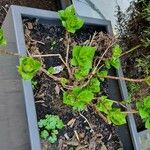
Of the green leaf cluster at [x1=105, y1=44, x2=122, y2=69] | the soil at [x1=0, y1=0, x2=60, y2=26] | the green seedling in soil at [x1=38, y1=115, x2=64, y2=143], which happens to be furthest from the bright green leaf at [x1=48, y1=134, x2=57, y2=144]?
the soil at [x1=0, y1=0, x2=60, y2=26]

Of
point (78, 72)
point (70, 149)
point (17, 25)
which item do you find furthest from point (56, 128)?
point (17, 25)

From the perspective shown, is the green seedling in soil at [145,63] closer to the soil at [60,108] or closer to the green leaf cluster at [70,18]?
the soil at [60,108]

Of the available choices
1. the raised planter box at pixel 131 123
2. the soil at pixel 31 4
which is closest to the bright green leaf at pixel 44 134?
the raised planter box at pixel 131 123

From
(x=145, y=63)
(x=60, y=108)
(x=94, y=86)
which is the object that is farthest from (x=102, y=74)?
(x=145, y=63)

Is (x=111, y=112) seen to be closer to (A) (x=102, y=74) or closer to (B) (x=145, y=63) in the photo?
(A) (x=102, y=74)

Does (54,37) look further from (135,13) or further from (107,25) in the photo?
(135,13)

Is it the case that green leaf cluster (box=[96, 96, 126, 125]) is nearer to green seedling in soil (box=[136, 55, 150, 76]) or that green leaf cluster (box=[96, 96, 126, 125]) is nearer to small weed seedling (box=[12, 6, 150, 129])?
small weed seedling (box=[12, 6, 150, 129])
